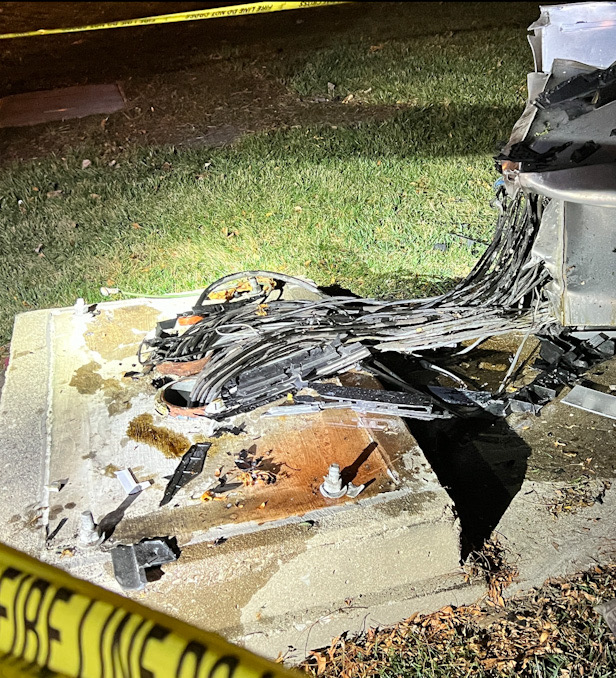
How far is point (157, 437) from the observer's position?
414 centimetres

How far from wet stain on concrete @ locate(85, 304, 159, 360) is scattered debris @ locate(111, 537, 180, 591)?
5.50 feet

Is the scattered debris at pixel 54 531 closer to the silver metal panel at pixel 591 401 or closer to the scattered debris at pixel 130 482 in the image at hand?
the scattered debris at pixel 130 482

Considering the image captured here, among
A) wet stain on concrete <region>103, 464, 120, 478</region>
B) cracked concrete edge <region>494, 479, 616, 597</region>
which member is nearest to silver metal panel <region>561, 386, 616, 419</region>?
cracked concrete edge <region>494, 479, 616, 597</region>

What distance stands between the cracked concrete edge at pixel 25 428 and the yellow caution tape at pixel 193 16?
365 inches

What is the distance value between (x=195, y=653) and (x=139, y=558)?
2296 millimetres

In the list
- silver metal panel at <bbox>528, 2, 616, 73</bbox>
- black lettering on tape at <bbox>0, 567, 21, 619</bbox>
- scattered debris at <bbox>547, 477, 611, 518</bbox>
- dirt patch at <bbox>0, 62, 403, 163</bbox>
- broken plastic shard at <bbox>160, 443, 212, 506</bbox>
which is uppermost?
silver metal panel at <bbox>528, 2, 616, 73</bbox>

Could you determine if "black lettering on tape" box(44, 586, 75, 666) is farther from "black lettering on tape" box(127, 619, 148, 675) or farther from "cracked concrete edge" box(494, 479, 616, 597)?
"cracked concrete edge" box(494, 479, 616, 597)

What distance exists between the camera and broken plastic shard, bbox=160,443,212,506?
376 cm

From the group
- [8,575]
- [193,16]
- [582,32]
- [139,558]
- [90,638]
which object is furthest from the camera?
[193,16]

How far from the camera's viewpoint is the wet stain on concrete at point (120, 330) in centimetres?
491

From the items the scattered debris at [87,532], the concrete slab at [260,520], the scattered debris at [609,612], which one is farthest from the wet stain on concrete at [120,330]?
the scattered debris at [609,612]

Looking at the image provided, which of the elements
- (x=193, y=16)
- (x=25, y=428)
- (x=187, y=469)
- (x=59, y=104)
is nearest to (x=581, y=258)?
(x=187, y=469)

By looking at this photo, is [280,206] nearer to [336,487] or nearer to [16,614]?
[336,487]

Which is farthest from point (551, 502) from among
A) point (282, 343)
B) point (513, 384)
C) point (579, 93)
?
point (579, 93)
